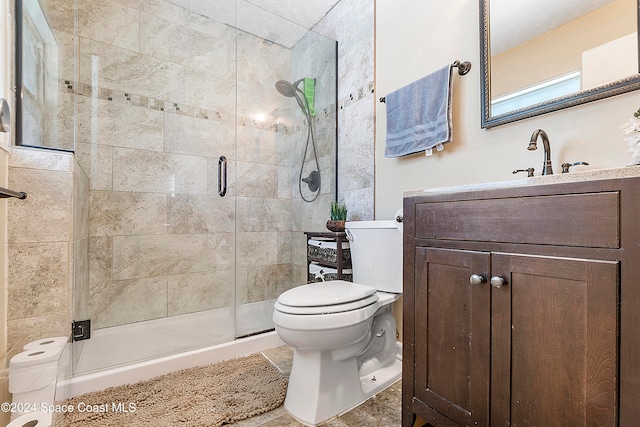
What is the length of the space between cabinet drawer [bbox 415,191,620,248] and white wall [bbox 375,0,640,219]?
510mm

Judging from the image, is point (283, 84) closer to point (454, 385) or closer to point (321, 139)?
point (321, 139)

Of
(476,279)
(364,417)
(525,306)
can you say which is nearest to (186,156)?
(364,417)

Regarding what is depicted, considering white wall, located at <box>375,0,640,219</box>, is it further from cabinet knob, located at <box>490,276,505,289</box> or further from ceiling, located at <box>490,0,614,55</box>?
cabinet knob, located at <box>490,276,505,289</box>

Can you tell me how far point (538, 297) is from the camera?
0.73 m

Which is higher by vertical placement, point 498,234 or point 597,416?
point 498,234

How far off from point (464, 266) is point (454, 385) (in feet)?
1.15

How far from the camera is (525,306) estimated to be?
75cm

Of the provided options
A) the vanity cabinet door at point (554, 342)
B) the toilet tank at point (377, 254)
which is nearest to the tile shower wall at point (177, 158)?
the toilet tank at point (377, 254)

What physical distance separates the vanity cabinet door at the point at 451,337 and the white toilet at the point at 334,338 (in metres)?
0.32

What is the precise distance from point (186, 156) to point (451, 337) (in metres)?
2.05

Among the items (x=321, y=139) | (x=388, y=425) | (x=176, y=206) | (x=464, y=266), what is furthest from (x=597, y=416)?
(x=176, y=206)

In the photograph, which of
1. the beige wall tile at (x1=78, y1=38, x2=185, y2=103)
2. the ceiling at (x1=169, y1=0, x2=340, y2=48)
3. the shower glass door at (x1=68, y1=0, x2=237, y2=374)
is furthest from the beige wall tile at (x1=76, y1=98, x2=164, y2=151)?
the ceiling at (x1=169, y1=0, x2=340, y2=48)

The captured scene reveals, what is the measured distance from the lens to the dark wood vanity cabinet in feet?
2.03

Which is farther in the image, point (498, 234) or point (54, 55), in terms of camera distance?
point (54, 55)
